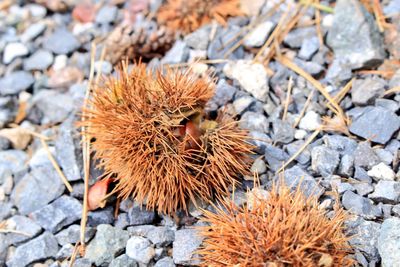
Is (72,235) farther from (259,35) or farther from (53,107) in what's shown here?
(259,35)

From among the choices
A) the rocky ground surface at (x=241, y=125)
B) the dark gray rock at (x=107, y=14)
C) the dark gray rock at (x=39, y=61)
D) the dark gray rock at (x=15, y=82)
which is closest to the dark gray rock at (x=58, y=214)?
the rocky ground surface at (x=241, y=125)

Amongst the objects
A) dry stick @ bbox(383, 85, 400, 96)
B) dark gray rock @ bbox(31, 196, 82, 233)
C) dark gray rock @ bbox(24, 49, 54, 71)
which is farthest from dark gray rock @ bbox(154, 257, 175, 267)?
dark gray rock @ bbox(24, 49, 54, 71)

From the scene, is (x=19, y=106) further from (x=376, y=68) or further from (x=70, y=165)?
(x=376, y=68)

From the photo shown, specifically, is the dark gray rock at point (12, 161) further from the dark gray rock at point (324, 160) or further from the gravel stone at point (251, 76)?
the dark gray rock at point (324, 160)

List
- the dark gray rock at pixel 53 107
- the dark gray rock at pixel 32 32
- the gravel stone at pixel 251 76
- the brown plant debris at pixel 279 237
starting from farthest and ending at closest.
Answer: the dark gray rock at pixel 32 32 → the dark gray rock at pixel 53 107 → the gravel stone at pixel 251 76 → the brown plant debris at pixel 279 237

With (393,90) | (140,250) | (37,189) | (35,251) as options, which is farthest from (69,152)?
(393,90)

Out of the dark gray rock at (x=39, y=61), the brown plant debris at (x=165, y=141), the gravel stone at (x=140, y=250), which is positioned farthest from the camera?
the dark gray rock at (x=39, y=61)
